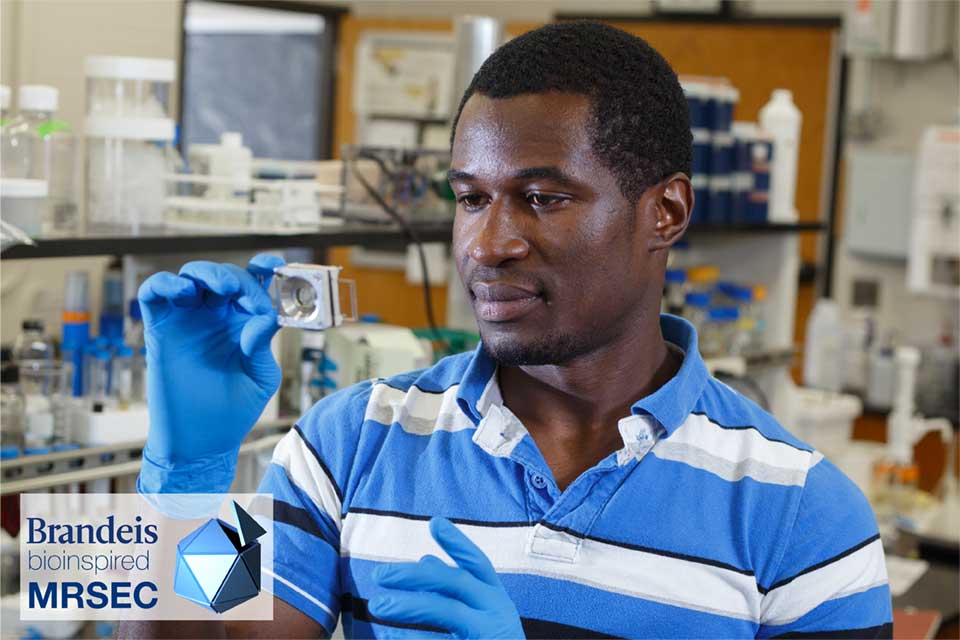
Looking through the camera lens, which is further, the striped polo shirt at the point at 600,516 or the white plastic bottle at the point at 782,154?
the white plastic bottle at the point at 782,154

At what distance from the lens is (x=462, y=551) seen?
1066mm

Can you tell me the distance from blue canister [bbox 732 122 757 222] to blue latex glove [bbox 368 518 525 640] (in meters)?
2.11

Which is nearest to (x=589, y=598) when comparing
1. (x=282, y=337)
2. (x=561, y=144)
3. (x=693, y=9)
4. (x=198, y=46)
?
(x=561, y=144)

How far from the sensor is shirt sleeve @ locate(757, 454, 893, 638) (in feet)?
3.80

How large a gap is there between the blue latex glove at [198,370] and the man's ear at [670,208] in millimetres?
399

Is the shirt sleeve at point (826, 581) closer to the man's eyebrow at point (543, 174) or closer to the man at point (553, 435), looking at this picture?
the man at point (553, 435)

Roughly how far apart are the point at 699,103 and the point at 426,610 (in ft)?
6.75

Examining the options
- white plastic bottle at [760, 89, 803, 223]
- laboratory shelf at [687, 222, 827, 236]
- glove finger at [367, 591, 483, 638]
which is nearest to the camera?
glove finger at [367, 591, 483, 638]

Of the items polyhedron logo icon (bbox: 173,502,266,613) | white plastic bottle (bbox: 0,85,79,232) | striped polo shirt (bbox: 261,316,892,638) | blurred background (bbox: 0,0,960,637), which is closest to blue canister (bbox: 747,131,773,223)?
blurred background (bbox: 0,0,960,637)

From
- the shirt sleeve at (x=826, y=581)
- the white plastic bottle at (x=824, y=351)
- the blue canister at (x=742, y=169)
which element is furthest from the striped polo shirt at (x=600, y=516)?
the white plastic bottle at (x=824, y=351)

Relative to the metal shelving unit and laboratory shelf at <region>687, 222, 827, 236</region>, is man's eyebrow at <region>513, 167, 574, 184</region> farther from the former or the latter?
laboratory shelf at <region>687, 222, 827, 236</region>

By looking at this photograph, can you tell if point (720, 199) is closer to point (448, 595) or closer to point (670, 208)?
point (670, 208)

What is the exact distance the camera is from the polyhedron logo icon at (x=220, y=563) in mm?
1240

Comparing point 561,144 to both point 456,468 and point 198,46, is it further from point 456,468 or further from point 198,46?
point 198,46
